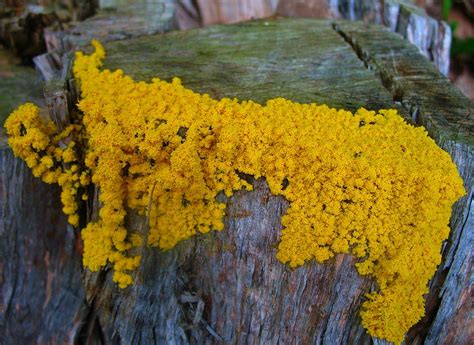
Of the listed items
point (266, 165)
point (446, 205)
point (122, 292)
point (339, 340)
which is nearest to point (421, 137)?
point (446, 205)

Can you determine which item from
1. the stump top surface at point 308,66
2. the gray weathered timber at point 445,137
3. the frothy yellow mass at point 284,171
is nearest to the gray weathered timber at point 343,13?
the stump top surface at point 308,66

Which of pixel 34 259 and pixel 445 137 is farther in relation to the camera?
pixel 34 259

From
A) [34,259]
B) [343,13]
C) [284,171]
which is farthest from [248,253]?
[343,13]

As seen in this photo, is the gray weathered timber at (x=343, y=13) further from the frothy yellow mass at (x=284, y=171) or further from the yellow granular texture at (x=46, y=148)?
the yellow granular texture at (x=46, y=148)

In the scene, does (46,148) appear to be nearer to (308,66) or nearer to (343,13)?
(308,66)

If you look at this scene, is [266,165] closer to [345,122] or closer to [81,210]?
[345,122]
